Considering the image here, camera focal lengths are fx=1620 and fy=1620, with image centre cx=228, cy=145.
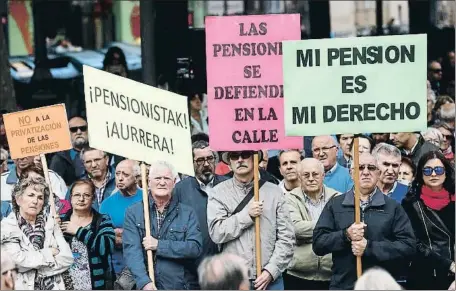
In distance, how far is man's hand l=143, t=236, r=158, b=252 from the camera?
383 inches

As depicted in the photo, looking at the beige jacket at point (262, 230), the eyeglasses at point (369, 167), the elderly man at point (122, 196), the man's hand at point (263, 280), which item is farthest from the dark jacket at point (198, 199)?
the eyeglasses at point (369, 167)

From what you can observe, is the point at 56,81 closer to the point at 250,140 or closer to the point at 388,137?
the point at 388,137

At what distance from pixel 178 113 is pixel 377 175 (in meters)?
1.31

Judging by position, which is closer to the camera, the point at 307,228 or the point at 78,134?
the point at 307,228

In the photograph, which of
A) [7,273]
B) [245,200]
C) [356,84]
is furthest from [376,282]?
[245,200]

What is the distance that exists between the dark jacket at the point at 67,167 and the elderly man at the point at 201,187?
1966 millimetres

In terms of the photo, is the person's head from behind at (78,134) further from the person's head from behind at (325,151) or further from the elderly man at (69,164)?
the person's head from behind at (325,151)

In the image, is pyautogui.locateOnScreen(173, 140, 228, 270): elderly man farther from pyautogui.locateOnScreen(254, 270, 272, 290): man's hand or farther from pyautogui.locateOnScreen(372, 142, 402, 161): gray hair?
pyautogui.locateOnScreen(372, 142, 402, 161): gray hair

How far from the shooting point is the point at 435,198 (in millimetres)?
10383

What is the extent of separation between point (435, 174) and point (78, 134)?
468cm

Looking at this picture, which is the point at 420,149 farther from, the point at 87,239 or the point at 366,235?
the point at 87,239

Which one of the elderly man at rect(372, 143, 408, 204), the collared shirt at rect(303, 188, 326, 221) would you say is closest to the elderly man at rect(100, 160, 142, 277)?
the collared shirt at rect(303, 188, 326, 221)

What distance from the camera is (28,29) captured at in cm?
3978

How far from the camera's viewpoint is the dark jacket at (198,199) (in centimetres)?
1041
